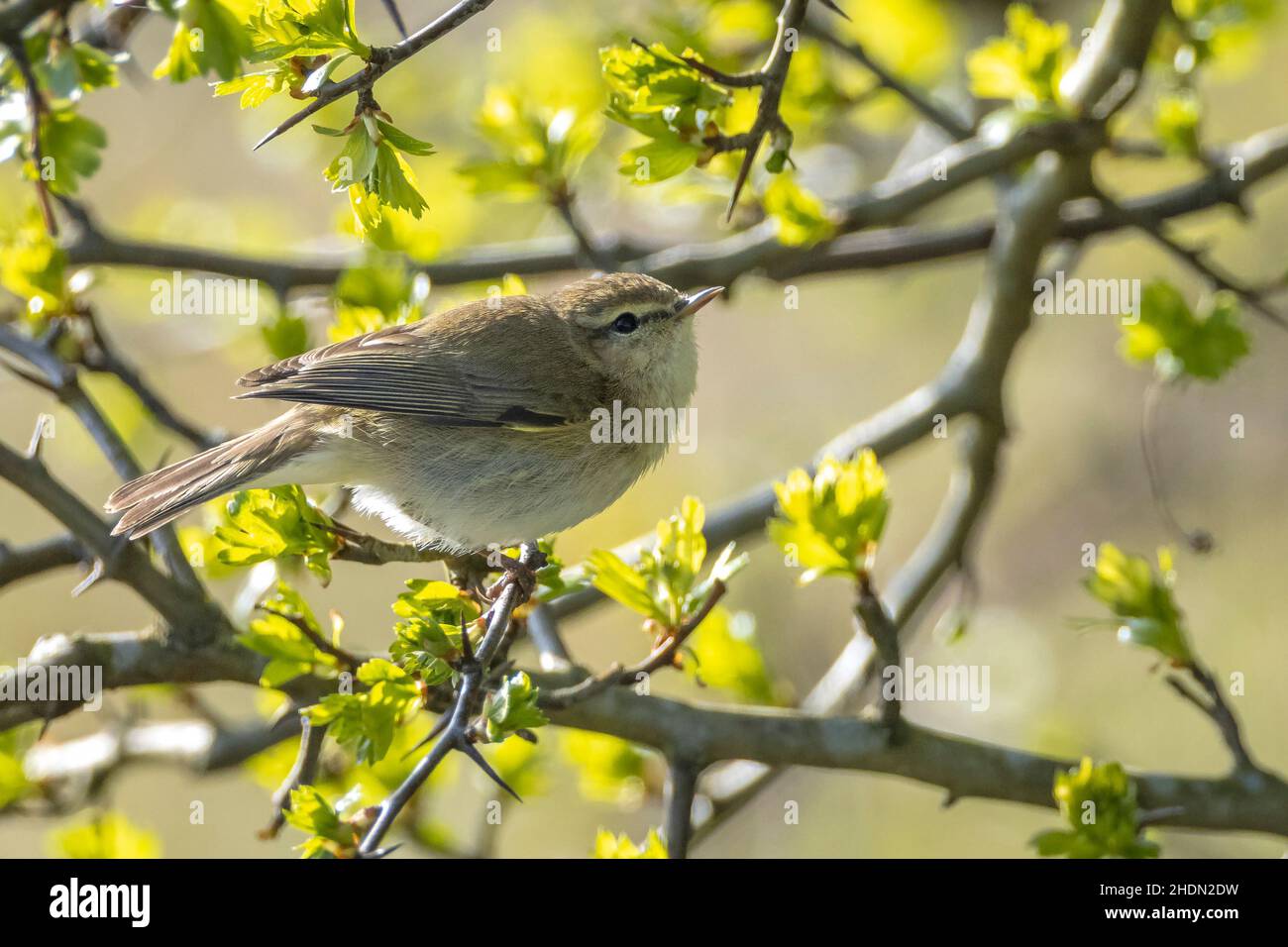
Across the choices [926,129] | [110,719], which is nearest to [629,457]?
[110,719]

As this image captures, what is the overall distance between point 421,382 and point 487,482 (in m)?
0.29

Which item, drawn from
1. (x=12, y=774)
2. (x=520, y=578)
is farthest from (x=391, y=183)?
(x=12, y=774)

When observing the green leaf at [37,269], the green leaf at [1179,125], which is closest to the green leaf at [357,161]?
the green leaf at [37,269]

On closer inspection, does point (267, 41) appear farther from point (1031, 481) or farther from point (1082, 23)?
point (1031, 481)

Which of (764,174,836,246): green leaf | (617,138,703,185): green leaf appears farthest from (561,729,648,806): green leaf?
(617,138,703,185): green leaf

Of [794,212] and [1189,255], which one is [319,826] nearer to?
[794,212]

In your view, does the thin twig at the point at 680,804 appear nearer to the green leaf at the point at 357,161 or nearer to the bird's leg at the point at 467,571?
the bird's leg at the point at 467,571

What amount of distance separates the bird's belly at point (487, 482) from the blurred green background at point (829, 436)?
1.52 metres

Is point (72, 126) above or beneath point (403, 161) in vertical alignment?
above

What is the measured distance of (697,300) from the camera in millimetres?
3086

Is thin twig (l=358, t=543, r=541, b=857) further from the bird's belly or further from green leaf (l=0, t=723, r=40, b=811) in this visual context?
green leaf (l=0, t=723, r=40, b=811)

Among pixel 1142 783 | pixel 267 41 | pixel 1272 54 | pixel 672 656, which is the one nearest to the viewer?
pixel 267 41

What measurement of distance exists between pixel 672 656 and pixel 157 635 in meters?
1.02

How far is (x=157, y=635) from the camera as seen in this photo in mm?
2422
